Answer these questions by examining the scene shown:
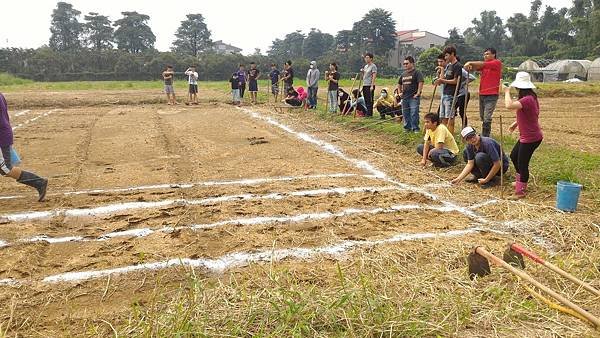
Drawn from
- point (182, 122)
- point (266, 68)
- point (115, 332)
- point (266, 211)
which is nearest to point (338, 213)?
point (266, 211)

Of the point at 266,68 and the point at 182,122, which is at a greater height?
the point at 266,68

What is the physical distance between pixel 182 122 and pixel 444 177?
26.3ft

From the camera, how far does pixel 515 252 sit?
348 centimetres

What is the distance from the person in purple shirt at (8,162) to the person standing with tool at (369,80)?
7833 millimetres

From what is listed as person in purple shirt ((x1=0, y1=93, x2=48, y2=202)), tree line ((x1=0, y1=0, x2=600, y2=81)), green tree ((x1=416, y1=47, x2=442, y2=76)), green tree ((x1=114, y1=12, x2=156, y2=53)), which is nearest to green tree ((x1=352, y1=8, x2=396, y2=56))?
tree line ((x1=0, y1=0, x2=600, y2=81))

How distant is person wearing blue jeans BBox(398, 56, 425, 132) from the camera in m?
9.09

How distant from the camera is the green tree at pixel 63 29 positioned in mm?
56625

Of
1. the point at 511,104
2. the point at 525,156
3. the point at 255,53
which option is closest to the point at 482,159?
the point at 525,156

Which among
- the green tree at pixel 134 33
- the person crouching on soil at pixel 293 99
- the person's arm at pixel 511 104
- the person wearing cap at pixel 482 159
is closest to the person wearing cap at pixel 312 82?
the person crouching on soil at pixel 293 99

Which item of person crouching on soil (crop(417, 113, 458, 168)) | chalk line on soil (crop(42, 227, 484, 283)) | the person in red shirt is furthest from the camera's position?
the person in red shirt

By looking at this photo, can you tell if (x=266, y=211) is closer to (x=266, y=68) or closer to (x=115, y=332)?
(x=115, y=332)

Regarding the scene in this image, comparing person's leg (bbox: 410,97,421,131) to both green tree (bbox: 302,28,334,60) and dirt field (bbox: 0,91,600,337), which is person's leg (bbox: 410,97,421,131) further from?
green tree (bbox: 302,28,334,60)

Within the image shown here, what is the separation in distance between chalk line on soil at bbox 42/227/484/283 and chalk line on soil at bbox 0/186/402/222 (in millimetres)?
1475

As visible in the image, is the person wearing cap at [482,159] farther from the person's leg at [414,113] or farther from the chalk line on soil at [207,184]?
the person's leg at [414,113]
